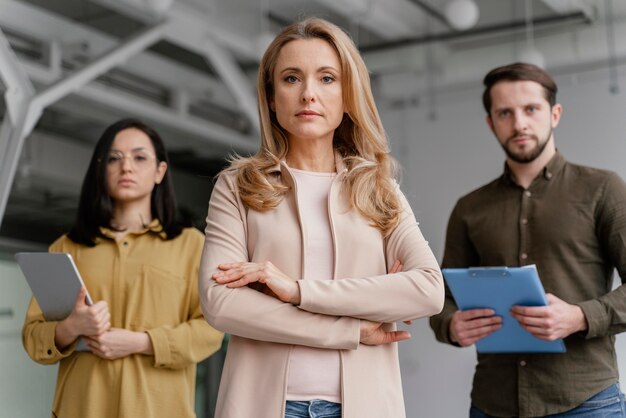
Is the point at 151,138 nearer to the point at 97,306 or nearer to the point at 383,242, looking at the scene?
the point at 97,306

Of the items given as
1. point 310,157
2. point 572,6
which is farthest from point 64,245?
point 572,6

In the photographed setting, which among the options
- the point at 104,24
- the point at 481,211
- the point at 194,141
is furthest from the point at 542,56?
the point at 481,211

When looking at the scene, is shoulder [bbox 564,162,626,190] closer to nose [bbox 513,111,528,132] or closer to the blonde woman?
nose [bbox 513,111,528,132]

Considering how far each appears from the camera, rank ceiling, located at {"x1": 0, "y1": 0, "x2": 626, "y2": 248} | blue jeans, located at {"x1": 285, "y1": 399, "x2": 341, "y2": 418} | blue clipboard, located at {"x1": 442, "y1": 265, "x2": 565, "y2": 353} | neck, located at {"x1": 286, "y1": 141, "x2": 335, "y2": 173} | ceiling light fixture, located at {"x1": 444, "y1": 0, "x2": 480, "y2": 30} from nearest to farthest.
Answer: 1. blue jeans, located at {"x1": 285, "y1": 399, "x2": 341, "y2": 418}
2. neck, located at {"x1": 286, "y1": 141, "x2": 335, "y2": 173}
3. blue clipboard, located at {"x1": 442, "y1": 265, "x2": 565, "y2": 353}
4. ceiling, located at {"x1": 0, "y1": 0, "x2": 626, "y2": 248}
5. ceiling light fixture, located at {"x1": 444, "y1": 0, "x2": 480, "y2": 30}

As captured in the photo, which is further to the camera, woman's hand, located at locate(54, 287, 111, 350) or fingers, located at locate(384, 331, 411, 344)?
woman's hand, located at locate(54, 287, 111, 350)

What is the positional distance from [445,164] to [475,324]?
A: 4281mm

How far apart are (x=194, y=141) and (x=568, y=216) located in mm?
3729

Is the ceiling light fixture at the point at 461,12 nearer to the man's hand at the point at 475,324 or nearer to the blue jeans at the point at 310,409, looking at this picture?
the man's hand at the point at 475,324

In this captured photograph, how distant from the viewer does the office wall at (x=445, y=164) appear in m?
6.31

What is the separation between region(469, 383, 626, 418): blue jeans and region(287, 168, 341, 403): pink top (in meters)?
1.19

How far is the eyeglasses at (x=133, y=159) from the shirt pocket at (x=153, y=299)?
341 mm

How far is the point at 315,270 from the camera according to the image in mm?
1885

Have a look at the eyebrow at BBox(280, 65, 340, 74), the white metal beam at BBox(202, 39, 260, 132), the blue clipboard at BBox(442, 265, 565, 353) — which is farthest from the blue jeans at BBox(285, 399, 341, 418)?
the white metal beam at BBox(202, 39, 260, 132)

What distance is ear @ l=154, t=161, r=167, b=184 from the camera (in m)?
3.03
